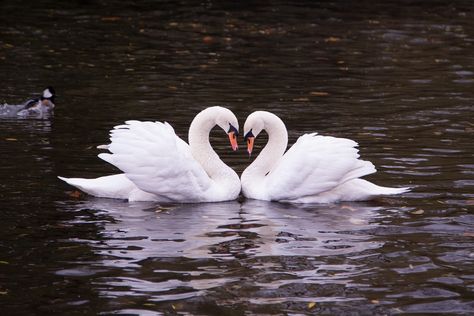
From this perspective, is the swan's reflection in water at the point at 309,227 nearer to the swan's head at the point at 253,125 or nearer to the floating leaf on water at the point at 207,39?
the swan's head at the point at 253,125

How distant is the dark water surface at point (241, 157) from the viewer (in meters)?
8.29

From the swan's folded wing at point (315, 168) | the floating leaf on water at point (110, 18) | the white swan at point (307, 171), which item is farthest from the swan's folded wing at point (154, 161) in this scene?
the floating leaf on water at point (110, 18)

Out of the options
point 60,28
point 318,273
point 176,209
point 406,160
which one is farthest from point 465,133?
point 60,28

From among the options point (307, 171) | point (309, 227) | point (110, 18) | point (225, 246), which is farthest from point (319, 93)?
point (110, 18)

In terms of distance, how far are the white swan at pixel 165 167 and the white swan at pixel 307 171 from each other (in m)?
0.25

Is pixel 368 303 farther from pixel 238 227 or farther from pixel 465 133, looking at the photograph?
pixel 465 133

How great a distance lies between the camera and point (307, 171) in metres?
10.9

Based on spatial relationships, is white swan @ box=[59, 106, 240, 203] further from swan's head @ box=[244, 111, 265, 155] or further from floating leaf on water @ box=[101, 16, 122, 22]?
floating leaf on water @ box=[101, 16, 122, 22]

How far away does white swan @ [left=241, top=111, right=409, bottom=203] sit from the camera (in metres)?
10.9

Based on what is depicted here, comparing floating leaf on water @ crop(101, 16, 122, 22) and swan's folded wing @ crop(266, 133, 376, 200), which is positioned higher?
floating leaf on water @ crop(101, 16, 122, 22)

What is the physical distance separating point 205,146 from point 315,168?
125cm

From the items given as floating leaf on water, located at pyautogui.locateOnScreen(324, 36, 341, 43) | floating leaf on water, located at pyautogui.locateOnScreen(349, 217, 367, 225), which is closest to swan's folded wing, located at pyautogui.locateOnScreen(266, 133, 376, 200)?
floating leaf on water, located at pyautogui.locateOnScreen(349, 217, 367, 225)

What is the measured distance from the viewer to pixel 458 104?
1611 centimetres

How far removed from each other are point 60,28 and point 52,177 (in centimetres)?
1193
